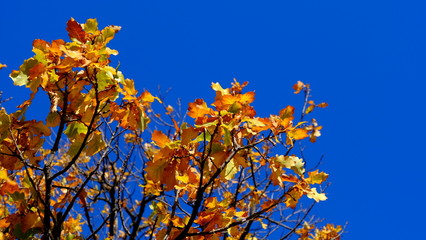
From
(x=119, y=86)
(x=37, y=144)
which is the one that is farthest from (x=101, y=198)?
(x=119, y=86)

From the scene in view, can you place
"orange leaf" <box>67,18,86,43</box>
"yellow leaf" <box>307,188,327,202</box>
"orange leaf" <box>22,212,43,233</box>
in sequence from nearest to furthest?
1. "orange leaf" <box>67,18,86,43</box>
2. "yellow leaf" <box>307,188,327,202</box>
3. "orange leaf" <box>22,212,43,233</box>

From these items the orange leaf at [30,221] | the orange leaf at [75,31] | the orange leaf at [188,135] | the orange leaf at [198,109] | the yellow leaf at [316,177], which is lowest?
the orange leaf at [30,221]

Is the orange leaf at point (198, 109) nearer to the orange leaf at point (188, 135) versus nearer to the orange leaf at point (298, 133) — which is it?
the orange leaf at point (188, 135)

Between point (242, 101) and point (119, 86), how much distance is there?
2.05 feet

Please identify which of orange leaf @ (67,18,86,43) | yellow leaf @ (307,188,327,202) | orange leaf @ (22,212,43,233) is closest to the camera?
orange leaf @ (67,18,86,43)

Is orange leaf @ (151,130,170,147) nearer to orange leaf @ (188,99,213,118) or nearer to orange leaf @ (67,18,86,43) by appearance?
orange leaf @ (188,99,213,118)

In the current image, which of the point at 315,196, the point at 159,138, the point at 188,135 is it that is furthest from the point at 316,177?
the point at 159,138

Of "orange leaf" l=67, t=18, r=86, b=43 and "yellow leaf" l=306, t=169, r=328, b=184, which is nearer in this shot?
"orange leaf" l=67, t=18, r=86, b=43

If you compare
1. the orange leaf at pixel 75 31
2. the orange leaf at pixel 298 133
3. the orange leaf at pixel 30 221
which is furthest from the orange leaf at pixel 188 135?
the orange leaf at pixel 30 221

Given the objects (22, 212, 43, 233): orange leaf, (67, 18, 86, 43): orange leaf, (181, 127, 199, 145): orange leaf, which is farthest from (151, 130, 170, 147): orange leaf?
(22, 212, 43, 233): orange leaf

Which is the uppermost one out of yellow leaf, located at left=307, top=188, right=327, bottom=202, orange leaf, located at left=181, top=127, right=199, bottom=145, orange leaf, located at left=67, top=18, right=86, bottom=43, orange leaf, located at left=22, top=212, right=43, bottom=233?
orange leaf, located at left=67, top=18, right=86, bottom=43

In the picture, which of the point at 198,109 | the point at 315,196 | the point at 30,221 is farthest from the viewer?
the point at 30,221

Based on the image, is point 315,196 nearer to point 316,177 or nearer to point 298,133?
point 316,177

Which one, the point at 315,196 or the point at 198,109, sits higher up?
the point at 198,109
